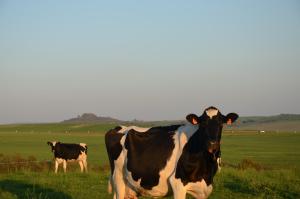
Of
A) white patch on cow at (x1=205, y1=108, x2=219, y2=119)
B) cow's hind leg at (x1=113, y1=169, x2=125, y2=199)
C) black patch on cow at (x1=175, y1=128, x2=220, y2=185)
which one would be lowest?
cow's hind leg at (x1=113, y1=169, x2=125, y2=199)

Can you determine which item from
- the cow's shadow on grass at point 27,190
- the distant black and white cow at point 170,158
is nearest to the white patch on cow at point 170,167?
the distant black and white cow at point 170,158

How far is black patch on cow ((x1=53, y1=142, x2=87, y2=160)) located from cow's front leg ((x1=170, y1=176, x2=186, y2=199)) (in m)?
22.2

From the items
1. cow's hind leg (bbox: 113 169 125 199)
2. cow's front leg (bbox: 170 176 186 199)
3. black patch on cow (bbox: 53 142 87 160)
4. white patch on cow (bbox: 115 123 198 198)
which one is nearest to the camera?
cow's front leg (bbox: 170 176 186 199)

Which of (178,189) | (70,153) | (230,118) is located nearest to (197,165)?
(178,189)

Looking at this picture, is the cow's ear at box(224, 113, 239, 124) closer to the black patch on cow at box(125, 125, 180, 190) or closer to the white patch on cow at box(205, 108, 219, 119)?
the white patch on cow at box(205, 108, 219, 119)

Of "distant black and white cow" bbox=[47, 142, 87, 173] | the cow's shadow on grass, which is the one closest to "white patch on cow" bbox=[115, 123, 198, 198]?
the cow's shadow on grass

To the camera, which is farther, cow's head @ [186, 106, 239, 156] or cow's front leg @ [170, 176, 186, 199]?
cow's front leg @ [170, 176, 186, 199]

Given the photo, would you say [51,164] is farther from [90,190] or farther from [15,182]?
[90,190]

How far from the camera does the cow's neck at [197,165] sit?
336 inches

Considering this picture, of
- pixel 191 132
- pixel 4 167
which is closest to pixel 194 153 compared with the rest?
pixel 191 132

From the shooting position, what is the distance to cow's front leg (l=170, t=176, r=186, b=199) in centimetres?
844

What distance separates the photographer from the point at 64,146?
31391mm

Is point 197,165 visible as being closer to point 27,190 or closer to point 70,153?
point 27,190

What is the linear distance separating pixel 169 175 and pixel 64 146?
23.3 meters
